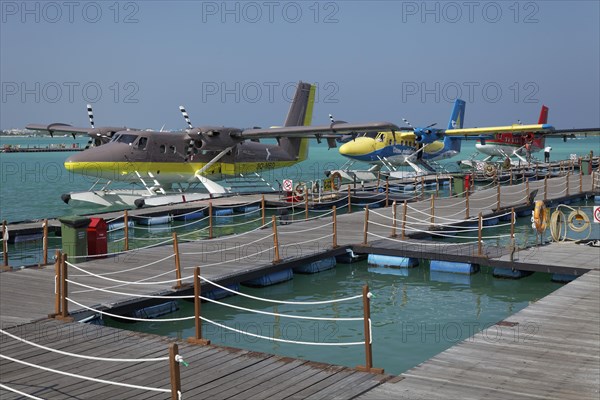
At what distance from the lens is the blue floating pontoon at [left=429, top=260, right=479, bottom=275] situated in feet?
55.7

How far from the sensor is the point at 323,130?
30.7m

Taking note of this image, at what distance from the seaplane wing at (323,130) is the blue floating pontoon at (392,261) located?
10745 mm

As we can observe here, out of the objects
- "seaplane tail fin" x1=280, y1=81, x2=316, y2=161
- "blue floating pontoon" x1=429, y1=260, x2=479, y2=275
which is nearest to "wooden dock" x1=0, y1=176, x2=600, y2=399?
"blue floating pontoon" x1=429, y1=260, x2=479, y2=275

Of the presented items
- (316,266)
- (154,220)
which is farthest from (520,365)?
(154,220)

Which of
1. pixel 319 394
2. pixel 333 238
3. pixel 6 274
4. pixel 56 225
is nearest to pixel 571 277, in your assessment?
pixel 333 238

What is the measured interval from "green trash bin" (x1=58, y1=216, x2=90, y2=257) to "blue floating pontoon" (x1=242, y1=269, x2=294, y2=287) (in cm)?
378

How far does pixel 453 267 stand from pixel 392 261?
5.32ft

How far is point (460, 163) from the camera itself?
68500 mm

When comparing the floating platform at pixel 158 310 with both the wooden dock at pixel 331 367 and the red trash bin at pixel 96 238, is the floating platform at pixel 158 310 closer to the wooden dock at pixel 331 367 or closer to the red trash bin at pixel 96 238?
the wooden dock at pixel 331 367

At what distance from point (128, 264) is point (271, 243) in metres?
4.49

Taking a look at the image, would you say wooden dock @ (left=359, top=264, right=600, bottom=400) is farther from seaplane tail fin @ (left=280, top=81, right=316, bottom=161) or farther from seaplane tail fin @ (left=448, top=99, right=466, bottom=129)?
seaplane tail fin @ (left=448, top=99, right=466, bottom=129)

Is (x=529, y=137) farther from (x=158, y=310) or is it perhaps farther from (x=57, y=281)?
(x=57, y=281)

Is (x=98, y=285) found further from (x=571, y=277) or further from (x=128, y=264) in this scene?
(x=571, y=277)

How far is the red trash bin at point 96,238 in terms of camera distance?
53.4 feet
